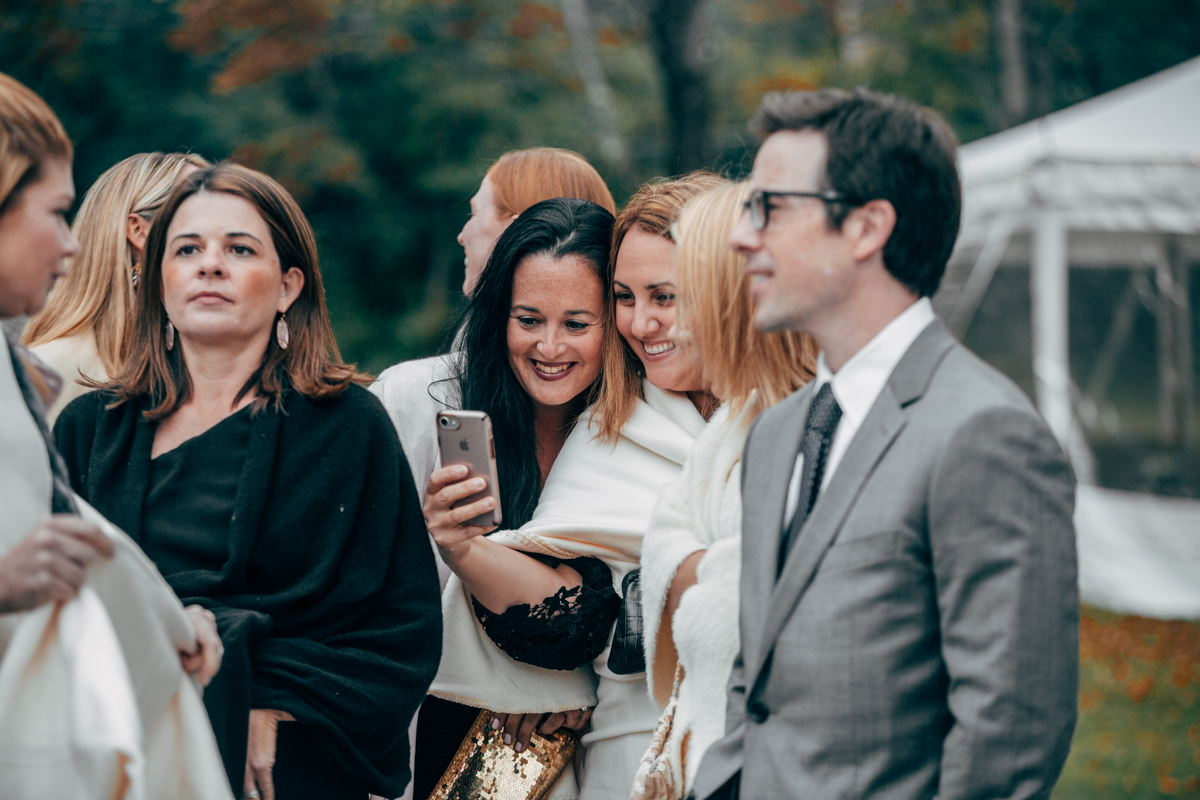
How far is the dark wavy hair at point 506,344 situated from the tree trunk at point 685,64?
8.22 m

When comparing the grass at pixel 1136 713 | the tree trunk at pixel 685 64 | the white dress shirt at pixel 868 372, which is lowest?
the grass at pixel 1136 713

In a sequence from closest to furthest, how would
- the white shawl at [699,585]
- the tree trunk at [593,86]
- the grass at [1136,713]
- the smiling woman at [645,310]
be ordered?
the white shawl at [699,585]
the smiling woman at [645,310]
the grass at [1136,713]
the tree trunk at [593,86]

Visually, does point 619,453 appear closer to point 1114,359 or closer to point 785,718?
point 785,718

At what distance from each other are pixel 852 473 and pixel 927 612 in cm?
25

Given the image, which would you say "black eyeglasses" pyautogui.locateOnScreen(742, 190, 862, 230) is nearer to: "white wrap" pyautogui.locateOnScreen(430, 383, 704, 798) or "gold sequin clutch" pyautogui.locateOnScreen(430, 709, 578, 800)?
"white wrap" pyautogui.locateOnScreen(430, 383, 704, 798)

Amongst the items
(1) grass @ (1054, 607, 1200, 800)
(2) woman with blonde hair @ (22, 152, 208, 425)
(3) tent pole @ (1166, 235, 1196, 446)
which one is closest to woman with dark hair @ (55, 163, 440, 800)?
(2) woman with blonde hair @ (22, 152, 208, 425)

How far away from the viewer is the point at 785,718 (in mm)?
1820

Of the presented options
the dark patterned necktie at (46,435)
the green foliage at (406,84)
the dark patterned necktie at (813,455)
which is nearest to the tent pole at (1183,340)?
the green foliage at (406,84)

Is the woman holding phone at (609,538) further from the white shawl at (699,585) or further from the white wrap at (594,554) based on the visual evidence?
the white shawl at (699,585)

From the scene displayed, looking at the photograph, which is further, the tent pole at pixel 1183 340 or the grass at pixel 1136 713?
the tent pole at pixel 1183 340

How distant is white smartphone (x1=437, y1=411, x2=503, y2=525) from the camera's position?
96.7 inches

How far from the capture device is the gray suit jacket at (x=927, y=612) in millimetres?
1604

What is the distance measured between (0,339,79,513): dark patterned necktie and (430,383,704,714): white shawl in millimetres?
1222

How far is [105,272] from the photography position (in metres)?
3.32
